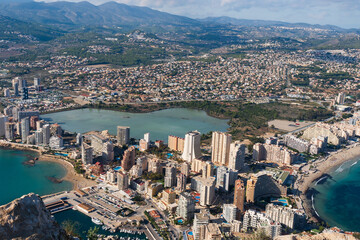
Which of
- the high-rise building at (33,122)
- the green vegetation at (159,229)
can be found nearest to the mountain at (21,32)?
the high-rise building at (33,122)

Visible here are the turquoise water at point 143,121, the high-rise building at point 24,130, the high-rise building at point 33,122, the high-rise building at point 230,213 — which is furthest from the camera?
the turquoise water at point 143,121

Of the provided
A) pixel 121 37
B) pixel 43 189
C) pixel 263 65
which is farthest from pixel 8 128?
pixel 121 37

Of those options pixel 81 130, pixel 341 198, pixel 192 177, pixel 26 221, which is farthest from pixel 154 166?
pixel 26 221

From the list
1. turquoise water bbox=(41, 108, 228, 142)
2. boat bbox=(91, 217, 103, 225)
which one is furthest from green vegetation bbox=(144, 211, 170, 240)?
turquoise water bbox=(41, 108, 228, 142)

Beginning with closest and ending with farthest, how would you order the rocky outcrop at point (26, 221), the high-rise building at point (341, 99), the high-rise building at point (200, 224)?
the rocky outcrop at point (26, 221) < the high-rise building at point (200, 224) < the high-rise building at point (341, 99)

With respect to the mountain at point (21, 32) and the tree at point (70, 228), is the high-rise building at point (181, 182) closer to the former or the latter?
the tree at point (70, 228)
